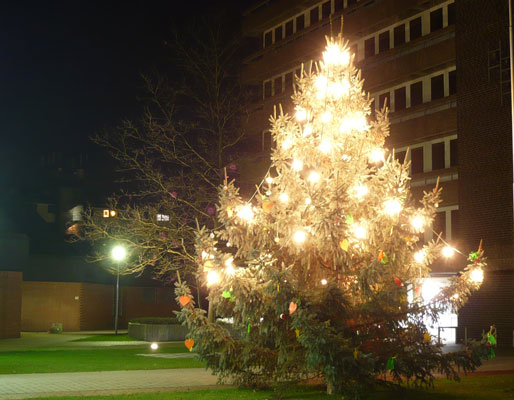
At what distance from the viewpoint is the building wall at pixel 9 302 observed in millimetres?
35906

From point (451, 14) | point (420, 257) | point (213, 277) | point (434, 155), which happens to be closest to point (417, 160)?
point (434, 155)

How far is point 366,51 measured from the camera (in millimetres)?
38375

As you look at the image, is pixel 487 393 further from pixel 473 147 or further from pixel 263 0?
pixel 263 0

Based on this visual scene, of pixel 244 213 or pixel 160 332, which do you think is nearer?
pixel 244 213

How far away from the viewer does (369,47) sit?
1507 inches

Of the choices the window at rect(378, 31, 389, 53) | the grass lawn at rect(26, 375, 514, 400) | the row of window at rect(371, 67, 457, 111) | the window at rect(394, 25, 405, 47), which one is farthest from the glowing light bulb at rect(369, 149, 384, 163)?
the window at rect(378, 31, 389, 53)

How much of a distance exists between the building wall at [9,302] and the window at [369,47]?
20982mm

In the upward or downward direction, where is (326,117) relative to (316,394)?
upward

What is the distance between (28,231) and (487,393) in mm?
50043

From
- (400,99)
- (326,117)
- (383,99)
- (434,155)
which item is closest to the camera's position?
(326,117)

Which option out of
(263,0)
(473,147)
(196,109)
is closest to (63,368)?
(196,109)

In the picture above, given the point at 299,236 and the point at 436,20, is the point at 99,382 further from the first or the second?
the point at 436,20

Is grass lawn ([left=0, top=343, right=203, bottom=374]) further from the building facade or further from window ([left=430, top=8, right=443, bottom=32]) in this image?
window ([left=430, top=8, right=443, bottom=32])

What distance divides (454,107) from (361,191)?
67.3 feet
